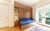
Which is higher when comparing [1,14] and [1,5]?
[1,5]

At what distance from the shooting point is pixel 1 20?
0.59m

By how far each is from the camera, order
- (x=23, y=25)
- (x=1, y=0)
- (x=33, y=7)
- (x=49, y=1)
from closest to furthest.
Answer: (x=1, y=0)
(x=23, y=25)
(x=49, y=1)
(x=33, y=7)

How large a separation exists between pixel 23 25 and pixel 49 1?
2511 mm

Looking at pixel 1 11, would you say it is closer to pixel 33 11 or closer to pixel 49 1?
pixel 49 1

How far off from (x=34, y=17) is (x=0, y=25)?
308 cm

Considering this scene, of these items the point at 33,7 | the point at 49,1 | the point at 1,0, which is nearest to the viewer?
the point at 1,0

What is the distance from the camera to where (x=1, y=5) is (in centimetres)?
58

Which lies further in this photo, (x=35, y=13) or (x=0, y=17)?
(x=35, y=13)

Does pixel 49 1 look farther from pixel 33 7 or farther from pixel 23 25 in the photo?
pixel 23 25

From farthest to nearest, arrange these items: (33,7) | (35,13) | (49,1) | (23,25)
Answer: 1. (33,7)
2. (35,13)
3. (49,1)
4. (23,25)

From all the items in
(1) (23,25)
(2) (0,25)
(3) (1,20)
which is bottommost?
(1) (23,25)

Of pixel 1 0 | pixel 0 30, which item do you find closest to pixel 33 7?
pixel 1 0

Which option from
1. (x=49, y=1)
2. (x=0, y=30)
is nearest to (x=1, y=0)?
(x=0, y=30)

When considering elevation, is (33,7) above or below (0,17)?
above
